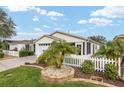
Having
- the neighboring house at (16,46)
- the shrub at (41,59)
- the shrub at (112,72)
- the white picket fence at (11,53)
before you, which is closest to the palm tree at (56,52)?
the shrub at (41,59)

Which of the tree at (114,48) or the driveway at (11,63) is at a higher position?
the tree at (114,48)

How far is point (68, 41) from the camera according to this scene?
5598 mm

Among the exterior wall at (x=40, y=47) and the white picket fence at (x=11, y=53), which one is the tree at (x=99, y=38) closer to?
the exterior wall at (x=40, y=47)

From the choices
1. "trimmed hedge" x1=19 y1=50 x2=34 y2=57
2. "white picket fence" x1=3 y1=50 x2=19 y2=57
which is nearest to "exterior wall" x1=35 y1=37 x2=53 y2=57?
"trimmed hedge" x1=19 y1=50 x2=34 y2=57

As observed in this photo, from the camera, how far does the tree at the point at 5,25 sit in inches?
222

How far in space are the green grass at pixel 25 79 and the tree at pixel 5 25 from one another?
728 millimetres

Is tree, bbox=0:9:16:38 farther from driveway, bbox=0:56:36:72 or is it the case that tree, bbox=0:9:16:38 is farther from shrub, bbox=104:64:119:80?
shrub, bbox=104:64:119:80

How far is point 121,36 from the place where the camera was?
5543 mm

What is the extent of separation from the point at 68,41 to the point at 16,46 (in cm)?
107

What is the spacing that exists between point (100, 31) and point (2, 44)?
1.99 m

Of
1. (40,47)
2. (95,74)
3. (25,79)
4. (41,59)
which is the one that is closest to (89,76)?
(95,74)

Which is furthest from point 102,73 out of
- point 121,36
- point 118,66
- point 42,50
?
point 42,50
